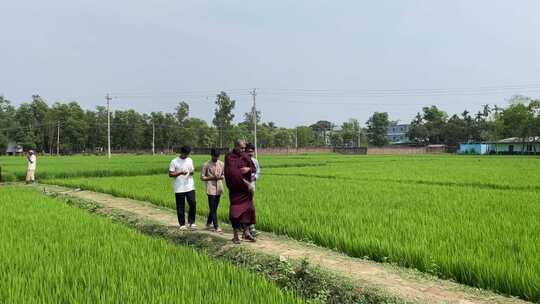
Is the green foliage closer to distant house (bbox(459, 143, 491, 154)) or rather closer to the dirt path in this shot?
distant house (bbox(459, 143, 491, 154))

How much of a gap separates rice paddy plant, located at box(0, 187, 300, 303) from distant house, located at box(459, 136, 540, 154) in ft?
250

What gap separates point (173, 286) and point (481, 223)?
5609 millimetres

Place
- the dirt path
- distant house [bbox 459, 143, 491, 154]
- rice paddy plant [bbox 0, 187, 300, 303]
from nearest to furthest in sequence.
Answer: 1. rice paddy plant [bbox 0, 187, 300, 303]
2. the dirt path
3. distant house [bbox 459, 143, 491, 154]

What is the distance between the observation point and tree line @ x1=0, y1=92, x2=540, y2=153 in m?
82.4

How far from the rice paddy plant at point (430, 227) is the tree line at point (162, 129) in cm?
6628

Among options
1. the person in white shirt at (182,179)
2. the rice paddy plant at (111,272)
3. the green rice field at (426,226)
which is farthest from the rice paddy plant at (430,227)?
the rice paddy plant at (111,272)

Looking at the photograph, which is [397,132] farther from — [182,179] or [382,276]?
[382,276]

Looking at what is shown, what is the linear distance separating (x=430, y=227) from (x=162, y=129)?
284 ft

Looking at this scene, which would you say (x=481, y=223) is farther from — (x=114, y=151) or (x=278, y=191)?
(x=114, y=151)

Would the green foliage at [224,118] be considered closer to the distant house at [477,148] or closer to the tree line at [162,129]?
the tree line at [162,129]

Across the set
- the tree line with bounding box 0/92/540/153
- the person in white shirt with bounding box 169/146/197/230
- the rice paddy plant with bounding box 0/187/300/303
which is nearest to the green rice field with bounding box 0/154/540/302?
the person in white shirt with bounding box 169/146/197/230

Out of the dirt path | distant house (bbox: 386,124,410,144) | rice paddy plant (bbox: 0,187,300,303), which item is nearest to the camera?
rice paddy plant (bbox: 0,187,300,303)

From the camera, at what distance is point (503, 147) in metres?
77.8

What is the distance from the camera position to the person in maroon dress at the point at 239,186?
699 centimetres
